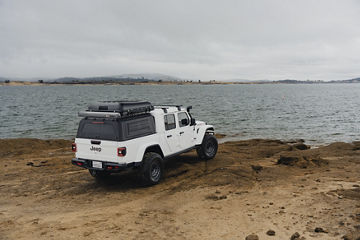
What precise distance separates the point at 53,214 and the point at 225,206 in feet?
13.9

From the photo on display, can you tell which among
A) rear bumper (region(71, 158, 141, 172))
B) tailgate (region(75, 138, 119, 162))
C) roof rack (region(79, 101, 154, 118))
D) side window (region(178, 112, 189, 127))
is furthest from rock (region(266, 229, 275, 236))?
side window (region(178, 112, 189, 127))

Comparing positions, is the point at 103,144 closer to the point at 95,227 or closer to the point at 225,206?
the point at 95,227

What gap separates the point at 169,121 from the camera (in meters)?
10.2

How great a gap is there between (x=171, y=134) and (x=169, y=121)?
0.46 meters

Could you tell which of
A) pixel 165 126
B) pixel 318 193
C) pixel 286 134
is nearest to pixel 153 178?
pixel 165 126

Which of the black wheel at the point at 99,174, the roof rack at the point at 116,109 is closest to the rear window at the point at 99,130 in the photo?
the roof rack at the point at 116,109

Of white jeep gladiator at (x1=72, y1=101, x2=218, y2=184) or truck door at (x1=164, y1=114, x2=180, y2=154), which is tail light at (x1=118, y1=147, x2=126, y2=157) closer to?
white jeep gladiator at (x1=72, y1=101, x2=218, y2=184)

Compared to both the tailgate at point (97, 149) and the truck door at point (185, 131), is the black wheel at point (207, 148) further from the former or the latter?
the tailgate at point (97, 149)

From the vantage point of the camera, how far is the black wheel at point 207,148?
38.8 ft

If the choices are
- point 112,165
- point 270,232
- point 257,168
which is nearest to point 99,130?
point 112,165

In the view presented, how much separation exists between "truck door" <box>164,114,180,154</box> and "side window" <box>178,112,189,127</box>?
1.23ft

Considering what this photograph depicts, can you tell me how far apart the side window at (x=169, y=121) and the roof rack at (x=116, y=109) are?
99 centimetres

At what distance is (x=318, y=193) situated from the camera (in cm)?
791

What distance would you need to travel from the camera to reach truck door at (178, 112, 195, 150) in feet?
34.9
